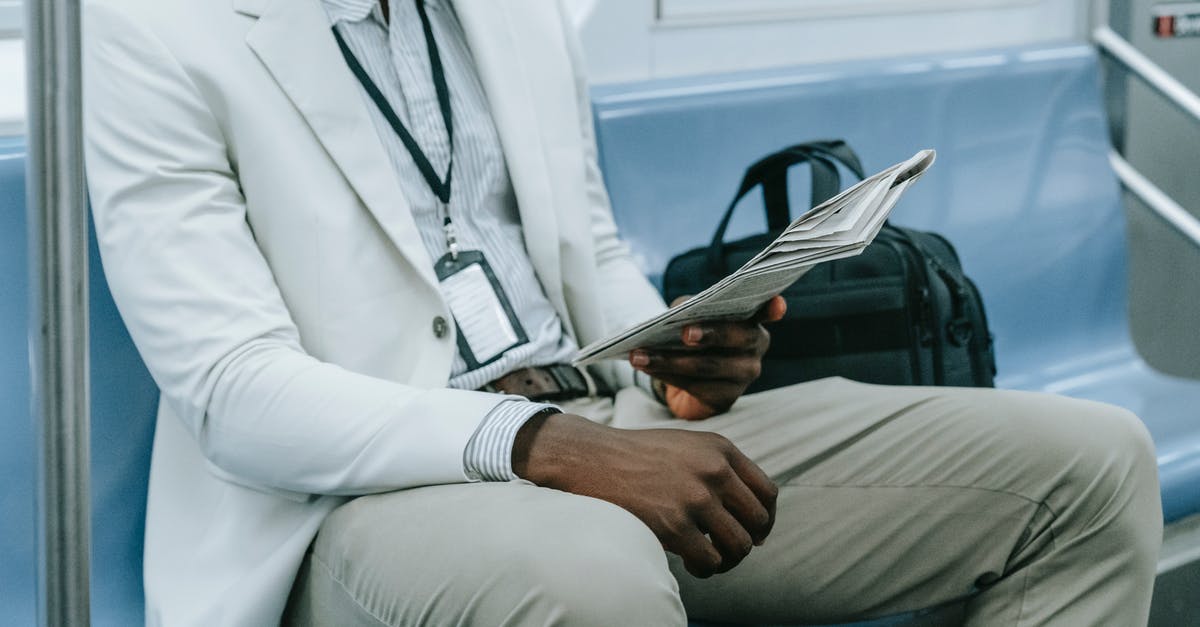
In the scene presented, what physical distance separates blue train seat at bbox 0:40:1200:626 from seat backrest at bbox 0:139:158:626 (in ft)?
3.17

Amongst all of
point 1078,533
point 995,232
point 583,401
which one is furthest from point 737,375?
point 995,232

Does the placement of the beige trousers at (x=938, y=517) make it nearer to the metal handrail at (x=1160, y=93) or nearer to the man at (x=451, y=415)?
the man at (x=451, y=415)

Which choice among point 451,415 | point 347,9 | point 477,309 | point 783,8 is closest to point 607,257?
point 477,309

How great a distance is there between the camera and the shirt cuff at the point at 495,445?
1287 millimetres

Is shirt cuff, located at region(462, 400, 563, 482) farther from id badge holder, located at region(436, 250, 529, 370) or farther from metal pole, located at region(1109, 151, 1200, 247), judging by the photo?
metal pole, located at region(1109, 151, 1200, 247)

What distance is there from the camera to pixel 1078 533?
142cm

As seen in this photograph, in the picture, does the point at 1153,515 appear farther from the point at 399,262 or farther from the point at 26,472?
the point at 26,472

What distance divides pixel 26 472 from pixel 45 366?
83cm

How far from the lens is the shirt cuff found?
1.29m

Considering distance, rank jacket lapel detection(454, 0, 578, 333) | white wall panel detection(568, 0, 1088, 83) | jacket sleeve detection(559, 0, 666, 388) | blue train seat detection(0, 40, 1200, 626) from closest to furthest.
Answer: jacket lapel detection(454, 0, 578, 333) < jacket sleeve detection(559, 0, 666, 388) < blue train seat detection(0, 40, 1200, 626) < white wall panel detection(568, 0, 1088, 83)

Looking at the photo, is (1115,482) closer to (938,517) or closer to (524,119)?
(938,517)

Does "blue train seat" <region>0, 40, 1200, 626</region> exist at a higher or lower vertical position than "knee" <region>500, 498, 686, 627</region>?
lower

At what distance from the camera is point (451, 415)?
1.30 m

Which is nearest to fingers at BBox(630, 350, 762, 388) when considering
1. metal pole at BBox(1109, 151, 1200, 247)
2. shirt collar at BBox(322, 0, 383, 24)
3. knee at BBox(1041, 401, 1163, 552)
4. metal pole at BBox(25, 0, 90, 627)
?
knee at BBox(1041, 401, 1163, 552)
